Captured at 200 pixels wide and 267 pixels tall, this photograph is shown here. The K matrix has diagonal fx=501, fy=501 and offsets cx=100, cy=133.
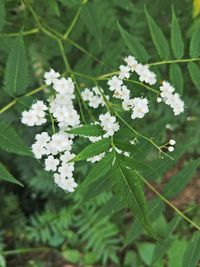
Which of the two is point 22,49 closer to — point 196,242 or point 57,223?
point 196,242

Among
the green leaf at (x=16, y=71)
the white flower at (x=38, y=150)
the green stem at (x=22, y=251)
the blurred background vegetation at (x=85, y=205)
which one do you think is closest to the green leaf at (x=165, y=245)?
the white flower at (x=38, y=150)

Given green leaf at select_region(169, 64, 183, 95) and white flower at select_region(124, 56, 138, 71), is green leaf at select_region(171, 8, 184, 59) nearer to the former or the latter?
green leaf at select_region(169, 64, 183, 95)

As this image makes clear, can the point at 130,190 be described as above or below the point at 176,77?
below

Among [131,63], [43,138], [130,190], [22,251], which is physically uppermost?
[131,63]

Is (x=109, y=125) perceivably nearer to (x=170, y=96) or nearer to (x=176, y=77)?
(x=170, y=96)

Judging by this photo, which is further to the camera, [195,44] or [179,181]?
[179,181]

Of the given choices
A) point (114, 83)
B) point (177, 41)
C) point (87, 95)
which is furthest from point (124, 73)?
point (177, 41)

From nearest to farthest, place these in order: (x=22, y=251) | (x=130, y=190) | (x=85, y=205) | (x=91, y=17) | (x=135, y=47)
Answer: (x=130, y=190) < (x=135, y=47) < (x=91, y=17) < (x=85, y=205) < (x=22, y=251)
